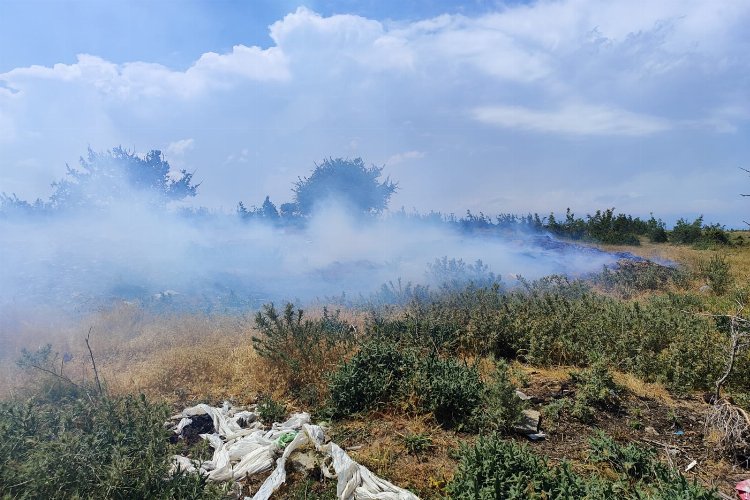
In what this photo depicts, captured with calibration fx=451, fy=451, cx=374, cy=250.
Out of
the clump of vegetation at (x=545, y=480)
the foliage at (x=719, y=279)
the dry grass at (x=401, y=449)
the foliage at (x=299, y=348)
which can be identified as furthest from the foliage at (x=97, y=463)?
the foliage at (x=719, y=279)

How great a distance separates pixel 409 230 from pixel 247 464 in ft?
56.6

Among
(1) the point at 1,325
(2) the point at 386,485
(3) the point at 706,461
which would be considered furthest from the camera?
(1) the point at 1,325

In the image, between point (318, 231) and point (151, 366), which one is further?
point (318, 231)

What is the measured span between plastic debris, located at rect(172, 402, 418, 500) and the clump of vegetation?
1.55ft

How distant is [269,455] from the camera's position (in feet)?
12.0

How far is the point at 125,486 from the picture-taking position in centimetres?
260

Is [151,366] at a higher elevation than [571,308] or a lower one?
lower

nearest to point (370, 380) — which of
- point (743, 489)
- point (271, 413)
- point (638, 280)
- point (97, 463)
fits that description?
point (271, 413)

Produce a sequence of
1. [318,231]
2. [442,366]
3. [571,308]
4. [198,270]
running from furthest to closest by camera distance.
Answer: [318,231] < [198,270] < [571,308] < [442,366]

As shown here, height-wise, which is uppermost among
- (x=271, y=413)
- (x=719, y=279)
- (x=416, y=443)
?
(x=719, y=279)

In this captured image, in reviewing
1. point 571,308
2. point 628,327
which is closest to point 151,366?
point 571,308

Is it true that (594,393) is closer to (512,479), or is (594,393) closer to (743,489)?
(743,489)

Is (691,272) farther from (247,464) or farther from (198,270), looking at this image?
(198,270)

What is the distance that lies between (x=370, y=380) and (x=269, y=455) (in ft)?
4.27
